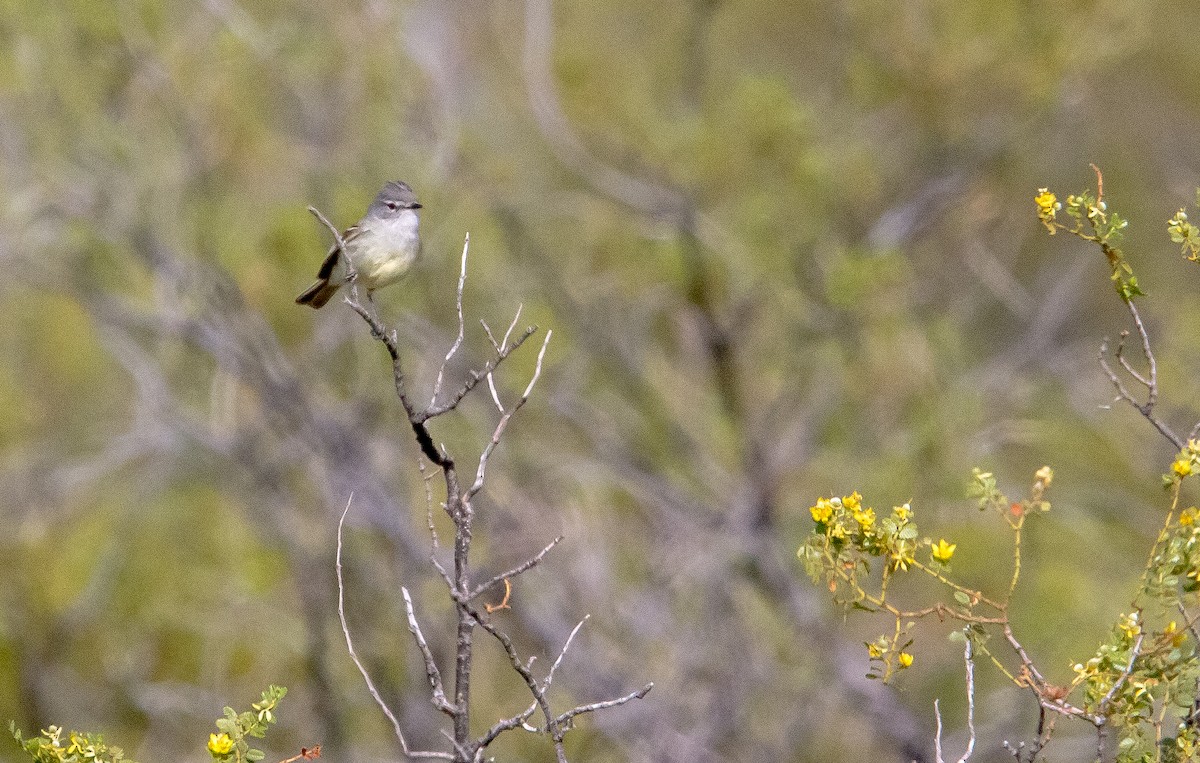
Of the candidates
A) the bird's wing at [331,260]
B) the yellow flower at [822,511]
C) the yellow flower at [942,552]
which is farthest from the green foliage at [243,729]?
the bird's wing at [331,260]

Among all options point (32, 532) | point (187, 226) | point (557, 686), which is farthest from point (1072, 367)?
point (32, 532)

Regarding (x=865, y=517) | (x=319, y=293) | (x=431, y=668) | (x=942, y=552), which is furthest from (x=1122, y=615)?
(x=319, y=293)

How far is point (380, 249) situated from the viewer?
566 cm

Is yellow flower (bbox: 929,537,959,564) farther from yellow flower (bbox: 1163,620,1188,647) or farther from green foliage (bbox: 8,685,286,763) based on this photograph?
green foliage (bbox: 8,685,286,763)

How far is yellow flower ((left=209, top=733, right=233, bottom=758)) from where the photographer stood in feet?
10.5

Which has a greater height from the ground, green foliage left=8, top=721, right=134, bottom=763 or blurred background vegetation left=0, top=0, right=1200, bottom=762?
blurred background vegetation left=0, top=0, right=1200, bottom=762

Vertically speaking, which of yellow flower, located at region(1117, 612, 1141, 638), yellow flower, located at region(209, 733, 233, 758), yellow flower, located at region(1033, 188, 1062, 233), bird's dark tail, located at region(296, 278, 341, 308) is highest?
bird's dark tail, located at region(296, 278, 341, 308)

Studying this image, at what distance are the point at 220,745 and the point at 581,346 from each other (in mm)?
8880

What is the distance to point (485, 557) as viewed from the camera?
9.91 meters

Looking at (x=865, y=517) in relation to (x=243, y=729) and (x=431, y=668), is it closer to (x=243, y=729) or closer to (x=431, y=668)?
(x=431, y=668)

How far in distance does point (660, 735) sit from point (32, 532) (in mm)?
7384

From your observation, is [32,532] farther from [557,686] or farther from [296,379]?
[557,686]

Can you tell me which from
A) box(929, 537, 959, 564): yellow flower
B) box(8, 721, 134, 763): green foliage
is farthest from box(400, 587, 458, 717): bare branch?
box(929, 537, 959, 564): yellow flower

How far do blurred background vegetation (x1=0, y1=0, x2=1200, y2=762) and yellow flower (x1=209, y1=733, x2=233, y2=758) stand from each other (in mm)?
6554
